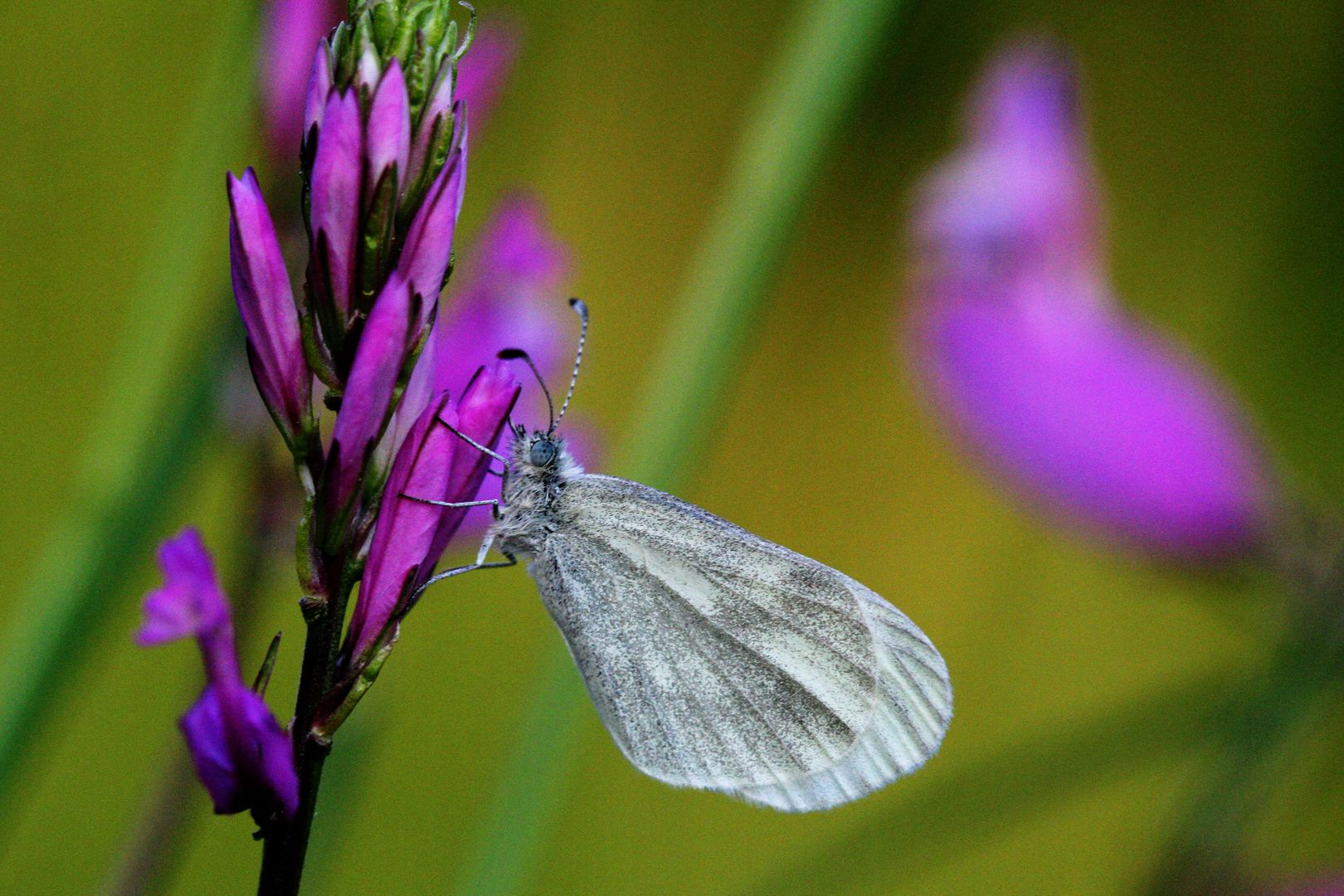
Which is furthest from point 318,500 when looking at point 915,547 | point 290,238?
point 915,547

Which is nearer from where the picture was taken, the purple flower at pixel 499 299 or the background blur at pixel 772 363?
the purple flower at pixel 499 299

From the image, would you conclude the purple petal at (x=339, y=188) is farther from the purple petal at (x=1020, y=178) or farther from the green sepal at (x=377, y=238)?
the purple petal at (x=1020, y=178)

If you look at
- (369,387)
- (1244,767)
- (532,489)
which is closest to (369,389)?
(369,387)

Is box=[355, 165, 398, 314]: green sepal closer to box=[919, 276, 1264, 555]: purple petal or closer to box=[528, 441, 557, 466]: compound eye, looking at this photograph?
box=[528, 441, 557, 466]: compound eye

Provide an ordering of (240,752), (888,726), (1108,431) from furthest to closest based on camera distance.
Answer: (1108,431)
(888,726)
(240,752)

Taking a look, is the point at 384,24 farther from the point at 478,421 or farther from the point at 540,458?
the point at 540,458

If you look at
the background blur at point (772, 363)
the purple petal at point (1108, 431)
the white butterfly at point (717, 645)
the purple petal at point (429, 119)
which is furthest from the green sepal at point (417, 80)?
the background blur at point (772, 363)

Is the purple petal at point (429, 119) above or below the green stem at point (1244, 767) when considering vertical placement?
above
